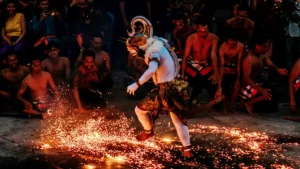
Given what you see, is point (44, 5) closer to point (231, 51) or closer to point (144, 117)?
point (231, 51)

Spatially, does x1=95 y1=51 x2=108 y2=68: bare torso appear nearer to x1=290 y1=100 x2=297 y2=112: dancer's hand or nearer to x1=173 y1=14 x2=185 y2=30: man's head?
x1=173 y1=14 x2=185 y2=30: man's head

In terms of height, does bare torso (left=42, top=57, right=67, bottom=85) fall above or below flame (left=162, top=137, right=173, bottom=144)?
above

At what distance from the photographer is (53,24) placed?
10125 mm

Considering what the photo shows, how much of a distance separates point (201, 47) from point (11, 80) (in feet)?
11.8

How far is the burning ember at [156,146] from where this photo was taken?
6.10m

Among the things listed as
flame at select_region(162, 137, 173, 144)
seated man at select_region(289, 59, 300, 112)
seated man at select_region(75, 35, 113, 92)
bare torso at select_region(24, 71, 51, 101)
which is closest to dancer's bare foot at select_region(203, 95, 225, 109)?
seated man at select_region(289, 59, 300, 112)

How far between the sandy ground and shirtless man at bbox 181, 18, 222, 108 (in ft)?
1.66

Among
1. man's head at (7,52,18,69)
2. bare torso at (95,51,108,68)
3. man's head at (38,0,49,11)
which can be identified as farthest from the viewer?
man's head at (38,0,49,11)

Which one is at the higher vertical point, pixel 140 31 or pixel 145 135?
pixel 140 31

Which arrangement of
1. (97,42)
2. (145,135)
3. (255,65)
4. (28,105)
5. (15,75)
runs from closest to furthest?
(145,135), (28,105), (255,65), (15,75), (97,42)

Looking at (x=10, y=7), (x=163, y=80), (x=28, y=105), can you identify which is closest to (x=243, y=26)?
(x=163, y=80)

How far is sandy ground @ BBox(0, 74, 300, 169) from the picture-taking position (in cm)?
632

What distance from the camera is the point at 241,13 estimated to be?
935 cm

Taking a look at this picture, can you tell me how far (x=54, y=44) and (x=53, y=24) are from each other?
85 centimetres
